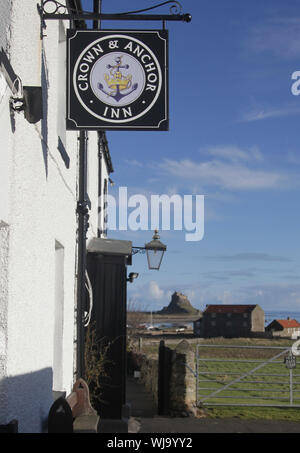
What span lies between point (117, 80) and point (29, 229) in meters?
1.69

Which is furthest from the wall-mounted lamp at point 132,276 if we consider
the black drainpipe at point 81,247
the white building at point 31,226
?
the white building at point 31,226

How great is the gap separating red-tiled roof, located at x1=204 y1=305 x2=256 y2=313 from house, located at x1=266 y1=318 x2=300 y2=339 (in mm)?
5916

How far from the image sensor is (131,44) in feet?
18.1

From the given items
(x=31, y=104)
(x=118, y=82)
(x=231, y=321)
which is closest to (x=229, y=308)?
(x=231, y=321)

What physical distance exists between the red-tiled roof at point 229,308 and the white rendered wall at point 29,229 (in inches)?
3908

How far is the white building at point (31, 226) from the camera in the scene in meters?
4.05

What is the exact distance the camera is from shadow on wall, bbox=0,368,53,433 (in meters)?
4.03

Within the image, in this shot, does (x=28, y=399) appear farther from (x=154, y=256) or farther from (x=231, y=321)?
(x=231, y=321)

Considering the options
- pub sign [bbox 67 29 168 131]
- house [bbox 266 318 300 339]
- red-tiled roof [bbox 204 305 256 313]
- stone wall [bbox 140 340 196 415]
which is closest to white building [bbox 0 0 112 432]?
pub sign [bbox 67 29 168 131]

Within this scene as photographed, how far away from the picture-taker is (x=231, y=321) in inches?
4082

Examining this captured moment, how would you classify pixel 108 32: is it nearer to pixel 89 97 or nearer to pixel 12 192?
pixel 89 97

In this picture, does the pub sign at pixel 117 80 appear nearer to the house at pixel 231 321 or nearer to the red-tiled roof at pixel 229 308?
the house at pixel 231 321

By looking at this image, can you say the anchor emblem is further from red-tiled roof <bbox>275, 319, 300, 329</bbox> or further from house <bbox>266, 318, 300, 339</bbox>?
red-tiled roof <bbox>275, 319, 300, 329</bbox>

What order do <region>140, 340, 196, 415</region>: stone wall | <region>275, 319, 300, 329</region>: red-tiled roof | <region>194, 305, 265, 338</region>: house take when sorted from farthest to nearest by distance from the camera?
1. <region>275, 319, 300, 329</region>: red-tiled roof
2. <region>194, 305, 265, 338</region>: house
3. <region>140, 340, 196, 415</region>: stone wall
